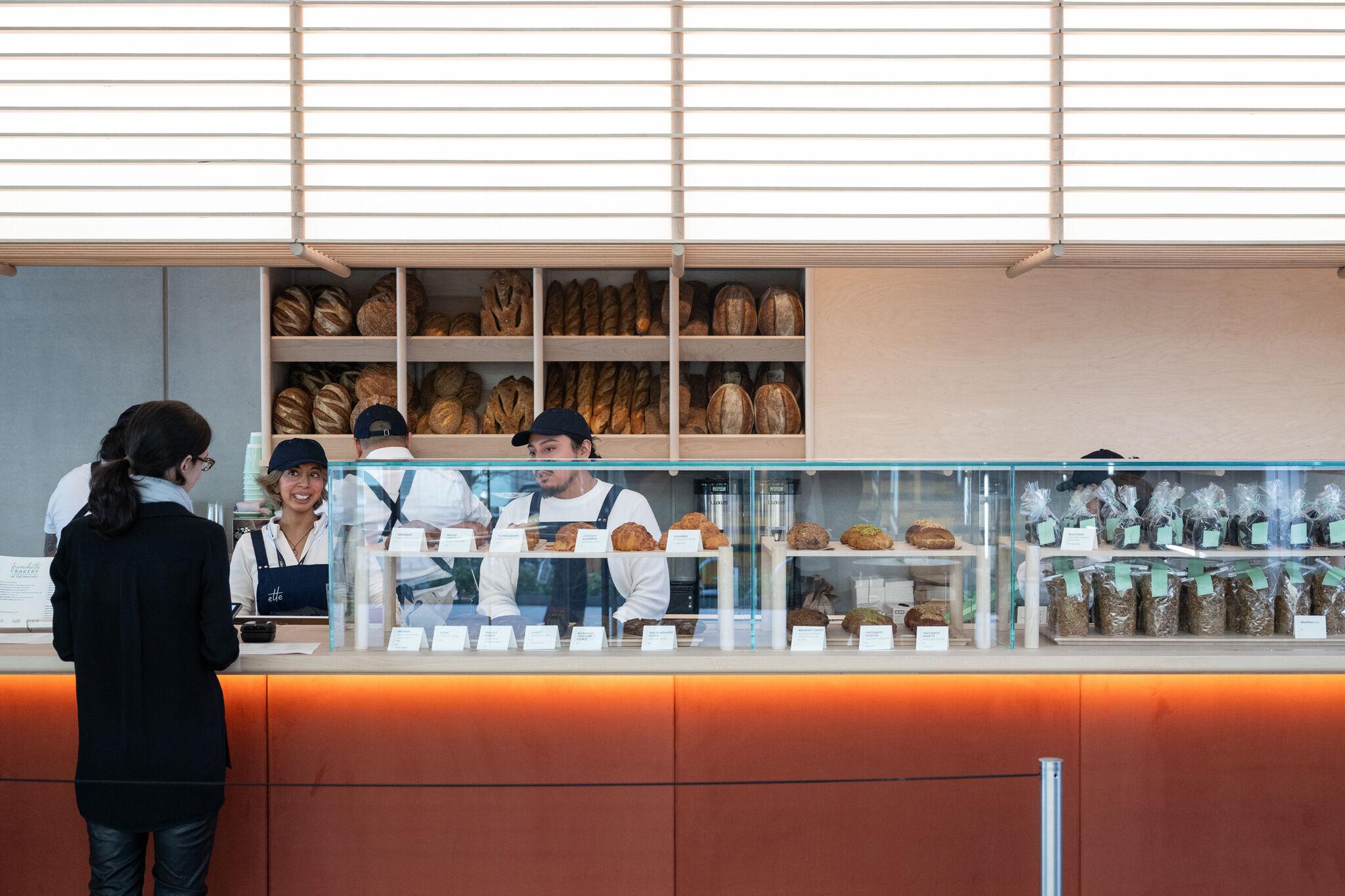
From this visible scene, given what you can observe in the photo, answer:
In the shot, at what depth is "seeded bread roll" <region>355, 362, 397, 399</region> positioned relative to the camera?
415 centimetres

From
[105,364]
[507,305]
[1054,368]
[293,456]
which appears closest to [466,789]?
[293,456]

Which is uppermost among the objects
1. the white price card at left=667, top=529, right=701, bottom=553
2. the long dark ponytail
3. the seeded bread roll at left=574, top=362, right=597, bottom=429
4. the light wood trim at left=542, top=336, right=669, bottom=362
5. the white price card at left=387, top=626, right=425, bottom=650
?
the light wood trim at left=542, top=336, right=669, bottom=362

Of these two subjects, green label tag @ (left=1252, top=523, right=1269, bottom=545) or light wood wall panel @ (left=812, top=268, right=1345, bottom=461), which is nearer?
green label tag @ (left=1252, top=523, right=1269, bottom=545)

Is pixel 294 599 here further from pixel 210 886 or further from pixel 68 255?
pixel 68 255

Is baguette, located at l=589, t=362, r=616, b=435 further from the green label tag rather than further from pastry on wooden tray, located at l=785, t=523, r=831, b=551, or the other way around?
the green label tag

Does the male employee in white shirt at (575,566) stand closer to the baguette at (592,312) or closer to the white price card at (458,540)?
the white price card at (458,540)

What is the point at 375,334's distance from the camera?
4.15 metres

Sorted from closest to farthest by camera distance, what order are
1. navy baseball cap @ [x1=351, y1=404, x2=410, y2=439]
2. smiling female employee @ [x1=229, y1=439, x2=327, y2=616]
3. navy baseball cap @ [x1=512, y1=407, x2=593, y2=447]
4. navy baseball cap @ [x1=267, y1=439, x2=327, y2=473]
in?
navy baseball cap @ [x1=512, y1=407, x2=593, y2=447]
smiling female employee @ [x1=229, y1=439, x2=327, y2=616]
navy baseball cap @ [x1=267, y1=439, x2=327, y2=473]
navy baseball cap @ [x1=351, y1=404, x2=410, y2=439]

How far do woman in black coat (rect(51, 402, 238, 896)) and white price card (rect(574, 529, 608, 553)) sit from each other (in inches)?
28.7

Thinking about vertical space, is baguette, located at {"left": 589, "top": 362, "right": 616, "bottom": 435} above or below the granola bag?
above

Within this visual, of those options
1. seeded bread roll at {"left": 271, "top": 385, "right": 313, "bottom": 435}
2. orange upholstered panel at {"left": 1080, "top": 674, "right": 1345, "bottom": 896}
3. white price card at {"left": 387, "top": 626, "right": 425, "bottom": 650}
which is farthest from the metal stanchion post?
seeded bread roll at {"left": 271, "top": 385, "right": 313, "bottom": 435}

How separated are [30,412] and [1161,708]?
4.94m

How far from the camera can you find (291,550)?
10.6ft

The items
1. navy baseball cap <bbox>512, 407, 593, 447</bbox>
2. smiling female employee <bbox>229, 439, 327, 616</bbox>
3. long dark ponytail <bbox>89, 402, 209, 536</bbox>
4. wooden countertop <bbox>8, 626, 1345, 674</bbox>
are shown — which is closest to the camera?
long dark ponytail <bbox>89, 402, 209, 536</bbox>
